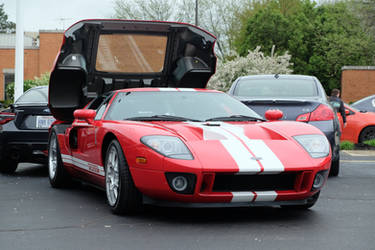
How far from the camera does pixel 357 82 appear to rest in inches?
1264

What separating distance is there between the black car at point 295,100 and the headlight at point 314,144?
290cm

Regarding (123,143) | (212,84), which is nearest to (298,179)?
(123,143)

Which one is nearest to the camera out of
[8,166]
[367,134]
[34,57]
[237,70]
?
[8,166]

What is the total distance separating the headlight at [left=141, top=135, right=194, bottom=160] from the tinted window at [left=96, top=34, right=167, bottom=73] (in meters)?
3.40

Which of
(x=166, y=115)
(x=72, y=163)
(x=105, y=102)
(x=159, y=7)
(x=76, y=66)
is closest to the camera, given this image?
(x=166, y=115)

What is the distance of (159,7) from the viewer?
49094 millimetres

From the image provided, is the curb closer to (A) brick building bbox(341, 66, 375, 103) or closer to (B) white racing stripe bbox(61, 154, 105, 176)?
(B) white racing stripe bbox(61, 154, 105, 176)

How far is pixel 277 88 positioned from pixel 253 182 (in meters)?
4.41

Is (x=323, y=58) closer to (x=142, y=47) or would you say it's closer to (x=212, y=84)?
(x=212, y=84)

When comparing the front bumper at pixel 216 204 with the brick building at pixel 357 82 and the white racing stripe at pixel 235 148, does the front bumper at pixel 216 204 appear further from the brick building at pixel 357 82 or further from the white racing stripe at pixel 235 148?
the brick building at pixel 357 82

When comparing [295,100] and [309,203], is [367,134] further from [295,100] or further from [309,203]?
[309,203]

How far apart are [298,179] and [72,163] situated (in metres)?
3.20

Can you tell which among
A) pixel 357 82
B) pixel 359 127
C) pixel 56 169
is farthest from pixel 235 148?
pixel 357 82

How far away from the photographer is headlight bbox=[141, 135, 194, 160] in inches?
217
